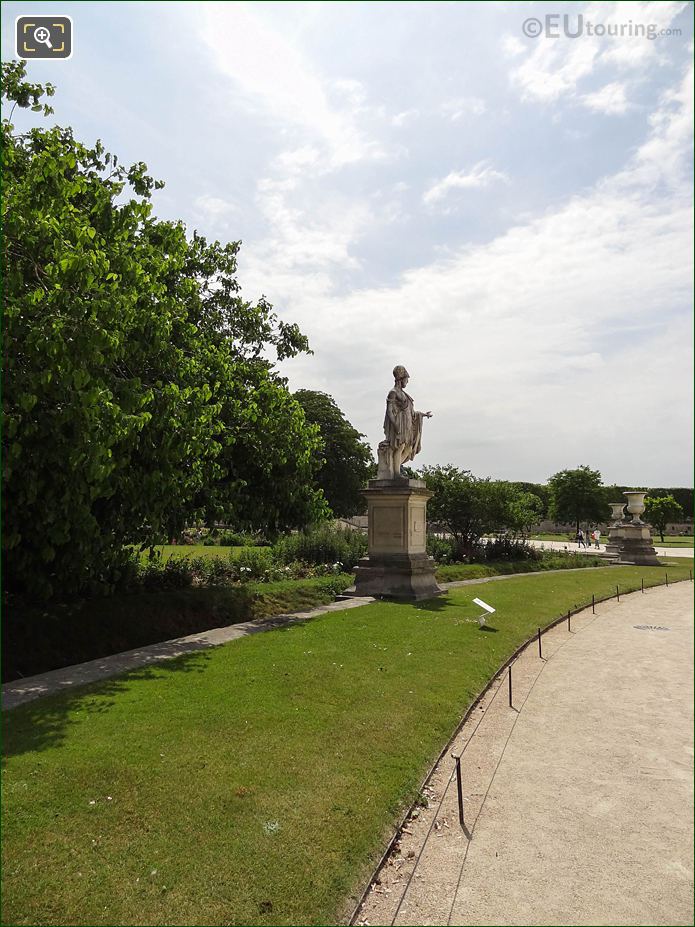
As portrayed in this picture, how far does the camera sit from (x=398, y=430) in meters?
18.0

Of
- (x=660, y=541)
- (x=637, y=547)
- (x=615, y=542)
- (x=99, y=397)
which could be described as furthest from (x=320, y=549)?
(x=660, y=541)

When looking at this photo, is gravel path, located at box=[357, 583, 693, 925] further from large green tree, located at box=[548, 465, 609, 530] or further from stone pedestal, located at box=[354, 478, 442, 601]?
large green tree, located at box=[548, 465, 609, 530]

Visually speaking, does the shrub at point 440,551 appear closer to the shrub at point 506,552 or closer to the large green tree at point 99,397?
the shrub at point 506,552

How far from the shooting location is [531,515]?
102 ft

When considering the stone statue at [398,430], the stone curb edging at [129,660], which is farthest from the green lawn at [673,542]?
the stone curb edging at [129,660]

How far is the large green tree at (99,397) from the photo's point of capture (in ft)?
24.1

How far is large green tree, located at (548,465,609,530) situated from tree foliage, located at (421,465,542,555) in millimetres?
24488

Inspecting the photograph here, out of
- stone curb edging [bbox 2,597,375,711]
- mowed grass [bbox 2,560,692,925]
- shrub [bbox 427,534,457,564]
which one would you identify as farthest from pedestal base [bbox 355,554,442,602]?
shrub [bbox 427,534,457,564]

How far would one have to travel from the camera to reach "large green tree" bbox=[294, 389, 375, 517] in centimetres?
4738

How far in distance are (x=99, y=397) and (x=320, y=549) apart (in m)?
16.9

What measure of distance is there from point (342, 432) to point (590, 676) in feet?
129

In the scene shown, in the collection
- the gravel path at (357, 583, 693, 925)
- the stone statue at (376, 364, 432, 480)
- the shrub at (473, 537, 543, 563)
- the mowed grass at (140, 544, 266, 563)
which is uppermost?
the stone statue at (376, 364, 432, 480)

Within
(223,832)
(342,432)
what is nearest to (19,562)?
(223,832)

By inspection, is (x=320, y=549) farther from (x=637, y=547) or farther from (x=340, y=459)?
(x=340, y=459)
